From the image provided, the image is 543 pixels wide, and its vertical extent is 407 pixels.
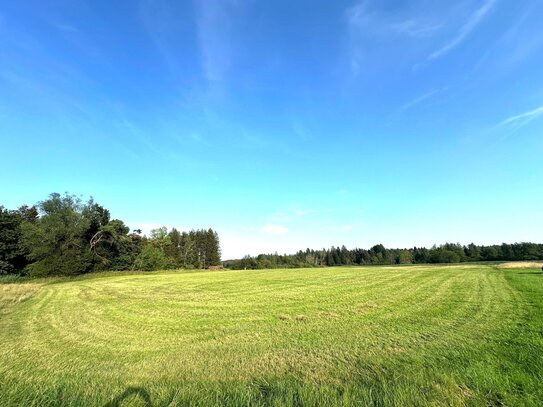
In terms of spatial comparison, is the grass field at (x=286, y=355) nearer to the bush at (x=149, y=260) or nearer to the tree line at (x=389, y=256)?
the bush at (x=149, y=260)

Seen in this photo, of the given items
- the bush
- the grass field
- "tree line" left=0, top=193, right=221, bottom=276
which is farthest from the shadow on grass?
the bush

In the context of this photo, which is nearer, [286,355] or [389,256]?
[286,355]

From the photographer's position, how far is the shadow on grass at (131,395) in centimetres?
366

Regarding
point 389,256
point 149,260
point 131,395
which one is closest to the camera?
point 131,395

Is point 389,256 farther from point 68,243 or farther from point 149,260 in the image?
point 68,243

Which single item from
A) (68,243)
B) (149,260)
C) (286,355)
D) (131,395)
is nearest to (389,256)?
(149,260)

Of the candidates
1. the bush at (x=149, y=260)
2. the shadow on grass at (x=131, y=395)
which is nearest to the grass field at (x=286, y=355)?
the shadow on grass at (x=131, y=395)

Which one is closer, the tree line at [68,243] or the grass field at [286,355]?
the grass field at [286,355]

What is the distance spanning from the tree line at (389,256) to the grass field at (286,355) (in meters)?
105

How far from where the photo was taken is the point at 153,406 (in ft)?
11.9

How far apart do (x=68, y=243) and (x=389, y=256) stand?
13662 centimetres

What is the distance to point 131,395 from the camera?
404cm

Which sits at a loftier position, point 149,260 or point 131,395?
point 149,260

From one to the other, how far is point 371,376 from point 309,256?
5876 inches
